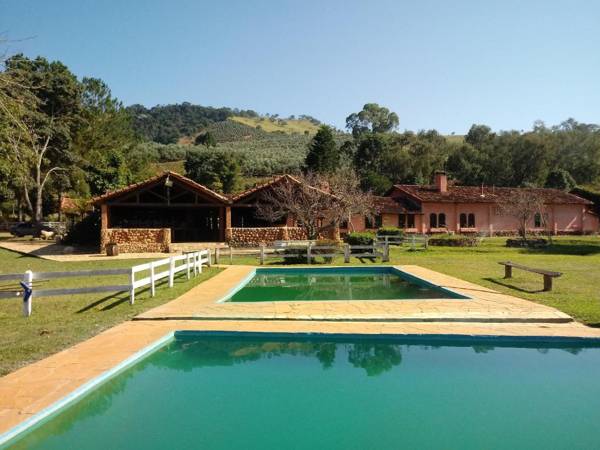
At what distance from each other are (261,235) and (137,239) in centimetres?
710

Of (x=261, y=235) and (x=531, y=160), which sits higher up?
(x=531, y=160)

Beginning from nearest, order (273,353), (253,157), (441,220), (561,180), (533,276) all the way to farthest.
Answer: (273,353)
(533,276)
(441,220)
(561,180)
(253,157)

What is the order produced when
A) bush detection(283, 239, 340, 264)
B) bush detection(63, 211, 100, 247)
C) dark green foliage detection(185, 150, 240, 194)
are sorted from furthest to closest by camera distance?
1. dark green foliage detection(185, 150, 240, 194)
2. bush detection(63, 211, 100, 247)
3. bush detection(283, 239, 340, 264)

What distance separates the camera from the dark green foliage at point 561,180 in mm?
53719

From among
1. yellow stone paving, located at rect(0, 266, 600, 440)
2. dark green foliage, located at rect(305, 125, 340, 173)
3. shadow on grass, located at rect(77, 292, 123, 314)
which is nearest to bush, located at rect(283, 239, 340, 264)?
yellow stone paving, located at rect(0, 266, 600, 440)

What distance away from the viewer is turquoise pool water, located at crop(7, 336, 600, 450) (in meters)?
4.39

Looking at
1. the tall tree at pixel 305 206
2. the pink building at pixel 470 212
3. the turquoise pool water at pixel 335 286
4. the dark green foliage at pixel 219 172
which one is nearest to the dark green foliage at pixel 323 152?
the pink building at pixel 470 212

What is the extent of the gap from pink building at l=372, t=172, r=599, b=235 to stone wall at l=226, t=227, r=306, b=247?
13543 mm

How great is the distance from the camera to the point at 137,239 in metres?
25.4

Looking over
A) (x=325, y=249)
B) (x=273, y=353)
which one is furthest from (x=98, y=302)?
(x=325, y=249)

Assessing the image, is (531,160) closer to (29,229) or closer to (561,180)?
(561,180)

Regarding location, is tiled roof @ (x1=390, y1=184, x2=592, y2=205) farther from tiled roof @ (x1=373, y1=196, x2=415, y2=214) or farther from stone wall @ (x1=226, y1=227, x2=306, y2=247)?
stone wall @ (x1=226, y1=227, x2=306, y2=247)

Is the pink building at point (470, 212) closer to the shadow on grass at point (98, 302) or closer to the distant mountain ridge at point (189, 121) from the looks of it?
the shadow on grass at point (98, 302)

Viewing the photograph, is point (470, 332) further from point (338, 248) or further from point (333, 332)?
point (338, 248)
